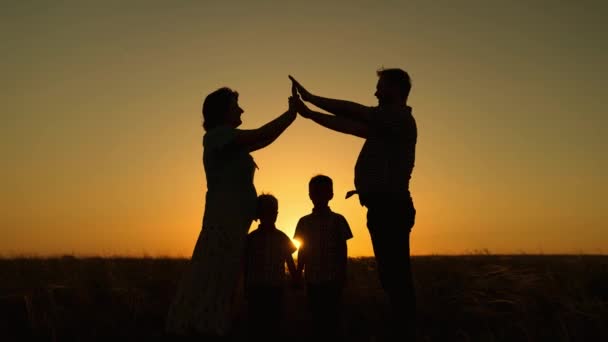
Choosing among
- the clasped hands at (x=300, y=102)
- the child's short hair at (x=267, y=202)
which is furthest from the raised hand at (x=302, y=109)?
the child's short hair at (x=267, y=202)

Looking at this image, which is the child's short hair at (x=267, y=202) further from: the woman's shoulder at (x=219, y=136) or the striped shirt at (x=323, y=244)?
the woman's shoulder at (x=219, y=136)

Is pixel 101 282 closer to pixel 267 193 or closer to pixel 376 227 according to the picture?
pixel 267 193

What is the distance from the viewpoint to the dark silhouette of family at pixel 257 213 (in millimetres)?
5289

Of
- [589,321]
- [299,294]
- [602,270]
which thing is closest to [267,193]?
[299,294]

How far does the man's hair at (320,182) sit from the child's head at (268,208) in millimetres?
458

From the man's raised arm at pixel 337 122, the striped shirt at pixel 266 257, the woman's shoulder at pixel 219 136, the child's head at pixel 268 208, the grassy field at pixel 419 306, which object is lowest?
the grassy field at pixel 419 306

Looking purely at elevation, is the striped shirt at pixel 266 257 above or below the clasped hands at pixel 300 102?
below

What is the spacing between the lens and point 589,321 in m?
6.72

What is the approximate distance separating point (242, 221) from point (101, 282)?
4927 mm

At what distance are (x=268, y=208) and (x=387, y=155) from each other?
1742mm

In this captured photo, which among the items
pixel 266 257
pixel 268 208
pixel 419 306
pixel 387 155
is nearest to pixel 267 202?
pixel 268 208

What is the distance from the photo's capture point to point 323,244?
22.4ft

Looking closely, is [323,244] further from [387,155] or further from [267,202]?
[387,155]

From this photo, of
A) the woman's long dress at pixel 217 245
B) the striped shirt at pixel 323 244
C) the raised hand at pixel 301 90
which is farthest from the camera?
A: the striped shirt at pixel 323 244
